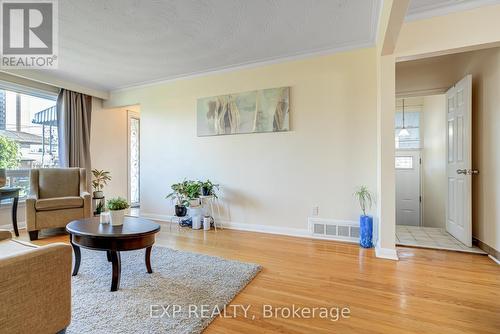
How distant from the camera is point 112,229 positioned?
6.73ft

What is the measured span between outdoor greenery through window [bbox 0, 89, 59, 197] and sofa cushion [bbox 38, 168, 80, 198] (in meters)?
0.67

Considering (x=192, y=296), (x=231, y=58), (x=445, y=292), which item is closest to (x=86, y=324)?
(x=192, y=296)

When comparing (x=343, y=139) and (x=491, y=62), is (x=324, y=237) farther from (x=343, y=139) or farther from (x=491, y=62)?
(x=491, y=62)

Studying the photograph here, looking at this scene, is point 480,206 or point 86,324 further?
point 480,206

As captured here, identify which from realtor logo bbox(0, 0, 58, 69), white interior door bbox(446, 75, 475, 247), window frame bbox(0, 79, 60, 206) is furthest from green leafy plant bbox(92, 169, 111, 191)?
white interior door bbox(446, 75, 475, 247)

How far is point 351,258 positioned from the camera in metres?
2.61

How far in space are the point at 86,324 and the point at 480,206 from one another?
4011 mm

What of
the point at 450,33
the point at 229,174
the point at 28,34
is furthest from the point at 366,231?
the point at 28,34

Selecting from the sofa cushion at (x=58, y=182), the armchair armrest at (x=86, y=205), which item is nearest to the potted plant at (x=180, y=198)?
the armchair armrest at (x=86, y=205)

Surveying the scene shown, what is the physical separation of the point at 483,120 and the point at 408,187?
2.64 meters

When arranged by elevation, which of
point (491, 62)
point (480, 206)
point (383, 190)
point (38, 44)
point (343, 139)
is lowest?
point (480, 206)

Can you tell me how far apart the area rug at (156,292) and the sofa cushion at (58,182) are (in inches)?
62.7

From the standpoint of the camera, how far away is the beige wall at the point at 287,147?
3182 mm

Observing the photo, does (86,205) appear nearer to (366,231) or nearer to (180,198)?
(180,198)
